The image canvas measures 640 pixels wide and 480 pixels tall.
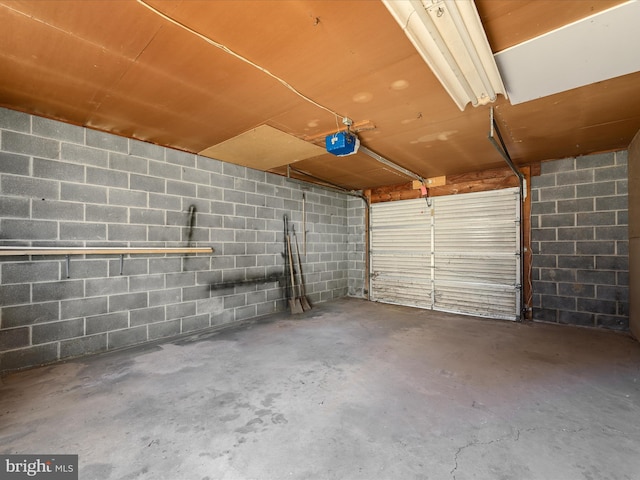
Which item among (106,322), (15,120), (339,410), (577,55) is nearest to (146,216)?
(106,322)

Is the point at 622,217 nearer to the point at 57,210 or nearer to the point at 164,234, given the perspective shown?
the point at 164,234

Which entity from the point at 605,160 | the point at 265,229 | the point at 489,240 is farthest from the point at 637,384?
the point at 265,229

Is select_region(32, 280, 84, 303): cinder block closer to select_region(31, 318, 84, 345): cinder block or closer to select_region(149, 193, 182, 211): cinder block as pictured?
select_region(31, 318, 84, 345): cinder block

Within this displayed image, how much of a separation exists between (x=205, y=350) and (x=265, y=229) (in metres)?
2.14

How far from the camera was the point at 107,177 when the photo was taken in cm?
315

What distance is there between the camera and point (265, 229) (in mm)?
4777

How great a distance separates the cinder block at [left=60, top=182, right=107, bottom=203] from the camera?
2887 millimetres

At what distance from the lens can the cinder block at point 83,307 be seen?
2.87m

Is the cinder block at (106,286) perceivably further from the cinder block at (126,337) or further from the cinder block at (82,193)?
the cinder block at (82,193)

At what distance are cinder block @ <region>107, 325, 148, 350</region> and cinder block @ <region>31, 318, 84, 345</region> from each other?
284 millimetres

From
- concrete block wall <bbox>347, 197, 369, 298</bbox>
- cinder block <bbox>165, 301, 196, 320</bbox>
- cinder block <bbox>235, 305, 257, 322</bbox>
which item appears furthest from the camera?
concrete block wall <bbox>347, 197, 369, 298</bbox>

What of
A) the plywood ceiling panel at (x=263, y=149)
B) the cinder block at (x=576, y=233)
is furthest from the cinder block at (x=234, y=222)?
the cinder block at (x=576, y=233)

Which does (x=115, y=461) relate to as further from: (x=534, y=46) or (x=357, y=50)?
(x=534, y=46)

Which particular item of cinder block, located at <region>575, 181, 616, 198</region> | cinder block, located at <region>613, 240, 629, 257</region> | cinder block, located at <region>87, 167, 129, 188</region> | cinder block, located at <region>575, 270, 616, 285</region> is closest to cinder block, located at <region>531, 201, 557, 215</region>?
cinder block, located at <region>575, 181, 616, 198</region>
